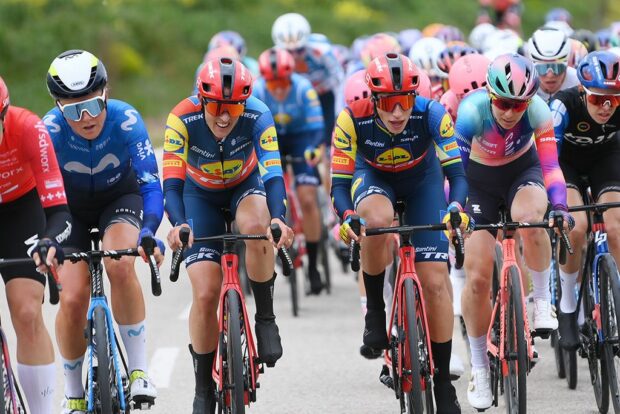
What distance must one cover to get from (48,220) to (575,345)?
359 centimetres

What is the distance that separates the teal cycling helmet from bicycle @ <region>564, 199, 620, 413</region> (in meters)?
0.75

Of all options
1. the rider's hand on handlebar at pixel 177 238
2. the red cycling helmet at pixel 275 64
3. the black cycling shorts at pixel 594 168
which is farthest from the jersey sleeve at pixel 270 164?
the red cycling helmet at pixel 275 64

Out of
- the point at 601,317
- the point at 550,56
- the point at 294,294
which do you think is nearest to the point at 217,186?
the point at 601,317

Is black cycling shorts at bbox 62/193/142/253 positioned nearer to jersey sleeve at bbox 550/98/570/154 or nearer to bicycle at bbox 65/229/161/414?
bicycle at bbox 65/229/161/414

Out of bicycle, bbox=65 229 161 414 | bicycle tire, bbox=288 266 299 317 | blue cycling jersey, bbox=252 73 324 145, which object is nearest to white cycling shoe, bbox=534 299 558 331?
bicycle, bbox=65 229 161 414

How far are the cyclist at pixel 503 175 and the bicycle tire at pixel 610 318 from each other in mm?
349

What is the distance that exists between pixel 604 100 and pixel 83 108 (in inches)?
129

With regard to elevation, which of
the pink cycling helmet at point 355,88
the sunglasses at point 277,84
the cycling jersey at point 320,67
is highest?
the cycling jersey at point 320,67

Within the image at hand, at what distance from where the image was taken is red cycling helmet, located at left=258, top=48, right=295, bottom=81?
44.5 feet

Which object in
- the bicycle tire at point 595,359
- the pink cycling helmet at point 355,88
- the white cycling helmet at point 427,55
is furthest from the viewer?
the white cycling helmet at point 427,55

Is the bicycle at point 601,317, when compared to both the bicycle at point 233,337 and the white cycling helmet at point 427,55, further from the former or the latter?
the white cycling helmet at point 427,55

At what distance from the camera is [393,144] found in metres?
8.10

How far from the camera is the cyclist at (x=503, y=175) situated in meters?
8.09

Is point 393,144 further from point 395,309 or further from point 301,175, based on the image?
point 301,175
